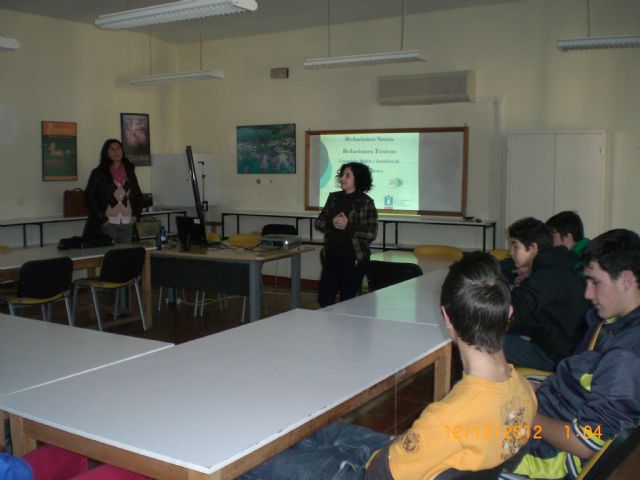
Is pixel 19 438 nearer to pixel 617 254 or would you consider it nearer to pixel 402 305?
pixel 617 254

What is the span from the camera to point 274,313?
666 cm

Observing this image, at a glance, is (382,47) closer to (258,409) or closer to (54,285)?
(54,285)

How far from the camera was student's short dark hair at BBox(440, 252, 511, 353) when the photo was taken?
1.60 m

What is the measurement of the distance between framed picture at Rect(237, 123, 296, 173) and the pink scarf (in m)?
2.46

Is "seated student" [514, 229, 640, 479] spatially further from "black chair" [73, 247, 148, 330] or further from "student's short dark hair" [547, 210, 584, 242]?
"black chair" [73, 247, 148, 330]

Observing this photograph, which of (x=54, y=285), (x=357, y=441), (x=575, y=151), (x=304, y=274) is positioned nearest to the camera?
(x=357, y=441)

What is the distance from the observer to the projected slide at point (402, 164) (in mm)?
7297

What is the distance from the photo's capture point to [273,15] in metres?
7.44

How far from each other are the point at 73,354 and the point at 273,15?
578 centimetres

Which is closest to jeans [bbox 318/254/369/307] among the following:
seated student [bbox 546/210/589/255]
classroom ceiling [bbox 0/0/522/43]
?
seated student [bbox 546/210/589/255]

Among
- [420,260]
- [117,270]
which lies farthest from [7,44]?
[420,260]

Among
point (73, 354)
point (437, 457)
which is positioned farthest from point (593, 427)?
point (73, 354)

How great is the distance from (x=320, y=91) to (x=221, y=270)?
3.31 m
